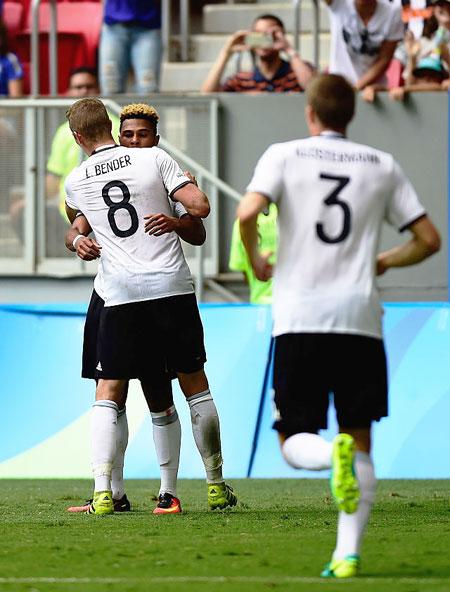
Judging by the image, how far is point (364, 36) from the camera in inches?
559

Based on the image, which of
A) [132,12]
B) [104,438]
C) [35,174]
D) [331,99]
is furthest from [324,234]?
[132,12]

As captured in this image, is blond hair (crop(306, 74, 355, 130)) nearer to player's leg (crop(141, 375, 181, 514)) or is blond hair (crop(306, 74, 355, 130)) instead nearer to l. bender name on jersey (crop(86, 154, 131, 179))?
l. bender name on jersey (crop(86, 154, 131, 179))

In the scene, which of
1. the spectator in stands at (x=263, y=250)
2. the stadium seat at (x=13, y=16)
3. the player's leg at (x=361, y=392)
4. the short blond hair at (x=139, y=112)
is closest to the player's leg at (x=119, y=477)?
→ the short blond hair at (x=139, y=112)

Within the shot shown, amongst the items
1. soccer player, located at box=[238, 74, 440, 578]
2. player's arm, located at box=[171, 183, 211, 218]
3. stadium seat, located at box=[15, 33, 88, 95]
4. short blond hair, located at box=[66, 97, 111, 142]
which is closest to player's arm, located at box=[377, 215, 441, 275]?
soccer player, located at box=[238, 74, 440, 578]

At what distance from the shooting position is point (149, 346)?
8242mm

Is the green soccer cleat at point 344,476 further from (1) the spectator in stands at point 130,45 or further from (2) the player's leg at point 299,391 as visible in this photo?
(1) the spectator in stands at point 130,45

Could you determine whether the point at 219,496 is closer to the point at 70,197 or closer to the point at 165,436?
the point at 165,436

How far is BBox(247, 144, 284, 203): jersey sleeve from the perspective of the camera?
19.9 feet

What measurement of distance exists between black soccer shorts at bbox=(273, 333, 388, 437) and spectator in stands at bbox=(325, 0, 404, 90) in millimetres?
8332

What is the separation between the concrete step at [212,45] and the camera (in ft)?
54.4

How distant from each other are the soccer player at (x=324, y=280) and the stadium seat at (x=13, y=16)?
11.6m

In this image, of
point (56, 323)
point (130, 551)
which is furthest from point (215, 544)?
point (56, 323)

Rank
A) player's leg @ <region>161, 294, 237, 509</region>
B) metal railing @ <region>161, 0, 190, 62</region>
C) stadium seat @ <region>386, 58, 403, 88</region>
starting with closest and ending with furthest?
player's leg @ <region>161, 294, 237, 509</region> < stadium seat @ <region>386, 58, 403, 88</region> < metal railing @ <region>161, 0, 190, 62</region>

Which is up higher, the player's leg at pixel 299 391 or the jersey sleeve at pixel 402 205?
the jersey sleeve at pixel 402 205
